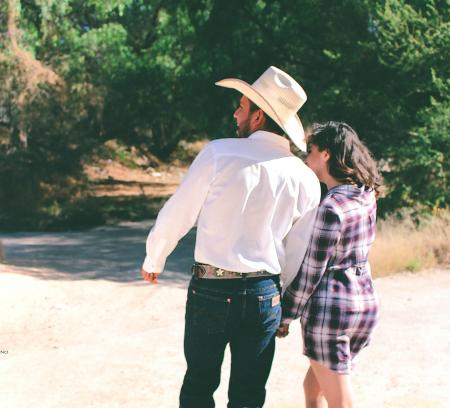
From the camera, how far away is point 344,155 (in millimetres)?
3100

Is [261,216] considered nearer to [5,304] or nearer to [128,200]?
[5,304]

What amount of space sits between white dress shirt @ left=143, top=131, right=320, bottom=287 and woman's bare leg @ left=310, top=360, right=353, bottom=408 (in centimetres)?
50

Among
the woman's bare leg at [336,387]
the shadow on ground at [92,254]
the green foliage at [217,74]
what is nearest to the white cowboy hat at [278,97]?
the woman's bare leg at [336,387]

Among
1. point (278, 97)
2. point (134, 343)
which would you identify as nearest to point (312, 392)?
point (278, 97)

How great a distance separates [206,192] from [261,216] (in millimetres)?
243

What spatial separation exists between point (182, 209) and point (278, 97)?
2.09ft

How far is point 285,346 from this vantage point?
18.1 ft

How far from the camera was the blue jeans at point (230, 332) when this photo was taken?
2.90m

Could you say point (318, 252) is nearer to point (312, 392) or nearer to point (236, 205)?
point (236, 205)

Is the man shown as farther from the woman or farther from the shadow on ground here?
the shadow on ground

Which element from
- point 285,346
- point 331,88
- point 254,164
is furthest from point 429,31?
point 254,164

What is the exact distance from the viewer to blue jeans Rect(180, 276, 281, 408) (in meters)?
2.90

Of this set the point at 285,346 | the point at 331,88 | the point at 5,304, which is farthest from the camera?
the point at 331,88

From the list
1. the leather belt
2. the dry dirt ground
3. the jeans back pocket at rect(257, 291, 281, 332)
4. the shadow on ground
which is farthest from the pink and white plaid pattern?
the shadow on ground
